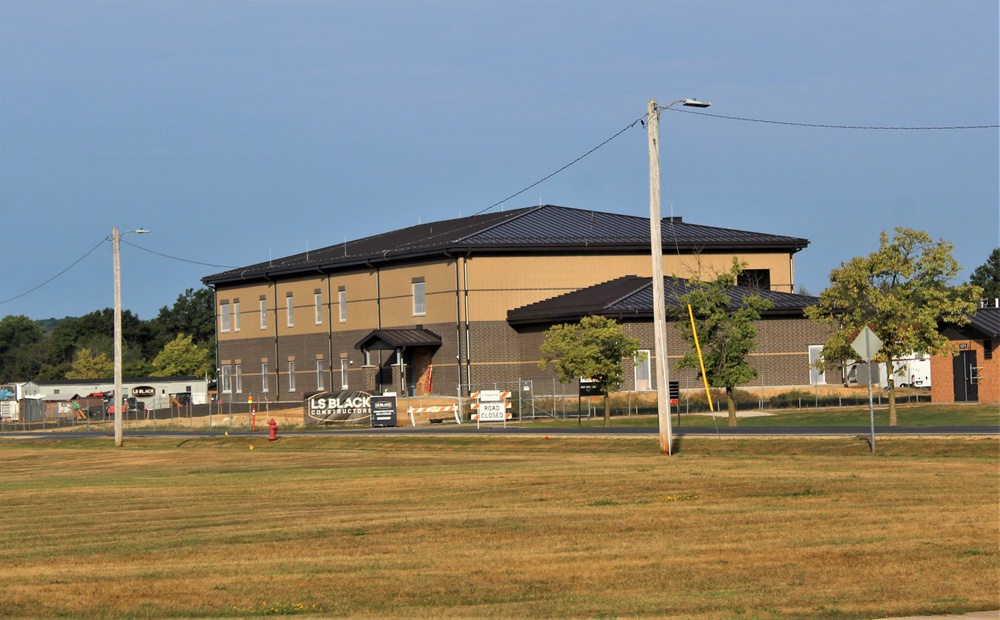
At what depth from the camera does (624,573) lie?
15.4m

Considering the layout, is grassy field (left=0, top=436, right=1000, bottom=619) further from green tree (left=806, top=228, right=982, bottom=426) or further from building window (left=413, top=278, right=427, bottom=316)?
building window (left=413, top=278, right=427, bottom=316)

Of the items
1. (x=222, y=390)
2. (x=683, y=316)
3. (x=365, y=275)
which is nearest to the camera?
(x=683, y=316)

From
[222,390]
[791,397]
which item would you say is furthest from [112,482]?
[222,390]

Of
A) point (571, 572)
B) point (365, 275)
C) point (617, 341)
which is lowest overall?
point (571, 572)

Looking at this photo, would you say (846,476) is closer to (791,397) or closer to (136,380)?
(791,397)

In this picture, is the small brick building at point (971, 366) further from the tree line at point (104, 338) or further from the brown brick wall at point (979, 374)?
the tree line at point (104, 338)

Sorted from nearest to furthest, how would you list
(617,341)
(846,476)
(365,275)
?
(846,476), (617,341), (365,275)

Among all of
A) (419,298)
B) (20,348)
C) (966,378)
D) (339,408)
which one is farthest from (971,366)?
(20,348)

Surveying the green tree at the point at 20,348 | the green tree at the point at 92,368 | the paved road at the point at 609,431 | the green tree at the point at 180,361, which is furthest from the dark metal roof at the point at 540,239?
the green tree at the point at 20,348

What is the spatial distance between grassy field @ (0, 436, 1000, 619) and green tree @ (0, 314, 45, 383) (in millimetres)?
133864

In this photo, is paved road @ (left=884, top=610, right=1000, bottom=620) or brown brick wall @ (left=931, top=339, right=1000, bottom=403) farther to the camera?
brown brick wall @ (left=931, top=339, right=1000, bottom=403)

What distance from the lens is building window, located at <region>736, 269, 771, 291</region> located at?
79188 mm

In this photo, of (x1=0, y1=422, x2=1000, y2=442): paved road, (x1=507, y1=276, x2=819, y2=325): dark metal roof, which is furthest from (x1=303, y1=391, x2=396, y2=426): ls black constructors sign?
(x1=507, y1=276, x2=819, y2=325): dark metal roof

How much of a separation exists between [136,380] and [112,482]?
262 feet
